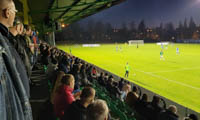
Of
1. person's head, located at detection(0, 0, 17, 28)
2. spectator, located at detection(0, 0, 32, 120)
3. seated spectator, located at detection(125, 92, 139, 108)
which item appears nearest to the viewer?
spectator, located at detection(0, 0, 32, 120)

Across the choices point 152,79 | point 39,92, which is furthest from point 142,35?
point 39,92

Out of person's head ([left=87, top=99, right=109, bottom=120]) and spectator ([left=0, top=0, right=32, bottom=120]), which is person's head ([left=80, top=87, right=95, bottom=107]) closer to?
person's head ([left=87, top=99, right=109, bottom=120])

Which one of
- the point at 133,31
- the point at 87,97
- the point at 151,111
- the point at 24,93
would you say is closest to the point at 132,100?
the point at 151,111

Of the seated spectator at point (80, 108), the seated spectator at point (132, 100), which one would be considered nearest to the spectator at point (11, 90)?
the seated spectator at point (80, 108)

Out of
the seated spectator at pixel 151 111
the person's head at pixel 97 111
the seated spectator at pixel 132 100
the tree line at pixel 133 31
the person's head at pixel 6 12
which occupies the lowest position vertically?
the seated spectator at pixel 151 111

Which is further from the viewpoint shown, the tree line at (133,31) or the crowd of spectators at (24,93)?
the tree line at (133,31)

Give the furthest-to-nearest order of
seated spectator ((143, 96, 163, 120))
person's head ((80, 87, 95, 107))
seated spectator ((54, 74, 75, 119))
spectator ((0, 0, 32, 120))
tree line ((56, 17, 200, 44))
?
1. tree line ((56, 17, 200, 44))
2. seated spectator ((143, 96, 163, 120))
3. seated spectator ((54, 74, 75, 119))
4. person's head ((80, 87, 95, 107))
5. spectator ((0, 0, 32, 120))

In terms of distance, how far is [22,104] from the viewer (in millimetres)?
1044

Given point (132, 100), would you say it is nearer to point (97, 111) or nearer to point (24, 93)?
point (97, 111)

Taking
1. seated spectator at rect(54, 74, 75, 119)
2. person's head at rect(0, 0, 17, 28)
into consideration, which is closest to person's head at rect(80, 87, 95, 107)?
seated spectator at rect(54, 74, 75, 119)

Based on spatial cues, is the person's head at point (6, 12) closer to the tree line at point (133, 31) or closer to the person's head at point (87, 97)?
the person's head at point (87, 97)

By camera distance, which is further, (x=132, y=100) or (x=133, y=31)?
(x=133, y=31)

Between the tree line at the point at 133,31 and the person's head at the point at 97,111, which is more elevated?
the tree line at the point at 133,31

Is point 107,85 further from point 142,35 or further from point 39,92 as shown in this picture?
point 142,35
